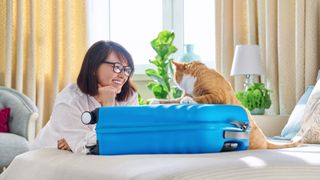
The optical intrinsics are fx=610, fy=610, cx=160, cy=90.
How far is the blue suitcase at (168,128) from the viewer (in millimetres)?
1546

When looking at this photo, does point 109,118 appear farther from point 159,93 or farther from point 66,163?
point 159,93

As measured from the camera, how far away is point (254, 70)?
13.8 feet

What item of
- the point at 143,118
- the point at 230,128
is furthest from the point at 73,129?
the point at 230,128

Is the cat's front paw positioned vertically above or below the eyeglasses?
below

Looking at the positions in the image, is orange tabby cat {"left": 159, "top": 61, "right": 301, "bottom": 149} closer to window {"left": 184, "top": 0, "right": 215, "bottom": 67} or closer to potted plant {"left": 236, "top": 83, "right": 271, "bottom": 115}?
potted plant {"left": 236, "top": 83, "right": 271, "bottom": 115}

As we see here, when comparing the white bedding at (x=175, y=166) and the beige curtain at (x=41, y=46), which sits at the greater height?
the beige curtain at (x=41, y=46)

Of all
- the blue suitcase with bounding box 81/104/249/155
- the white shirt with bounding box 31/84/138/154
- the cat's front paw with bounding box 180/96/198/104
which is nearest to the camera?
the blue suitcase with bounding box 81/104/249/155

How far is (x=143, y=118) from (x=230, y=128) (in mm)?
227

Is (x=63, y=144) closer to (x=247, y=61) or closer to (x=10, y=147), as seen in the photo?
(x=10, y=147)

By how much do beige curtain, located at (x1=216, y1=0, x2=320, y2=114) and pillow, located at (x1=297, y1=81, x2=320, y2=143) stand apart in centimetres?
112

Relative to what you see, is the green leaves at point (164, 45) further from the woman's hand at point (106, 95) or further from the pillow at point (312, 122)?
the woman's hand at point (106, 95)

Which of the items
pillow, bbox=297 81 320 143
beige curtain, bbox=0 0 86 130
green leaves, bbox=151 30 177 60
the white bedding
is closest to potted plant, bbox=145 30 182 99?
green leaves, bbox=151 30 177 60

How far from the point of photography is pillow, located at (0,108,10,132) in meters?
4.21

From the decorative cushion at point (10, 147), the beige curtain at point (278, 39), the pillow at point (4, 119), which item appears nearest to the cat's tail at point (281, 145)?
the beige curtain at point (278, 39)
